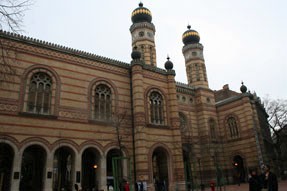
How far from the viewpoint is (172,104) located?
77.4 feet

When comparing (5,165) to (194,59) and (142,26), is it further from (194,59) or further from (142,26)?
(194,59)

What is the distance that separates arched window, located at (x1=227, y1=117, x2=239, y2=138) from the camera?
31.6m

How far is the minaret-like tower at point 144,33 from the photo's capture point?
3299 centimetres

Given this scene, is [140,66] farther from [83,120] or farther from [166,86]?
[83,120]

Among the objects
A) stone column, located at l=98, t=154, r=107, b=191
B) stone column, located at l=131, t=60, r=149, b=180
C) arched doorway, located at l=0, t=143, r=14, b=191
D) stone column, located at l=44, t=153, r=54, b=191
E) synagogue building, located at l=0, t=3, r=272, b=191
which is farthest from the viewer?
stone column, located at l=131, t=60, r=149, b=180

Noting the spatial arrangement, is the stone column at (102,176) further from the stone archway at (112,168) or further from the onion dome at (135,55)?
the onion dome at (135,55)

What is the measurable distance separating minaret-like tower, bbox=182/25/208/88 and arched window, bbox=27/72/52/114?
841 inches

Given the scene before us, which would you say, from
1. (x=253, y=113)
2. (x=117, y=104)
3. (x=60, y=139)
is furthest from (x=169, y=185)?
(x=253, y=113)

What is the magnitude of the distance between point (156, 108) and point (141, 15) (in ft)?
53.3

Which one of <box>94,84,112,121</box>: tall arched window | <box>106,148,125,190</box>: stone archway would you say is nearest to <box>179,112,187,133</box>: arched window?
<box>106,148,125,190</box>: stone archway

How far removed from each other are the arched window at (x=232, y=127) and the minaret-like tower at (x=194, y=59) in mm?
5562

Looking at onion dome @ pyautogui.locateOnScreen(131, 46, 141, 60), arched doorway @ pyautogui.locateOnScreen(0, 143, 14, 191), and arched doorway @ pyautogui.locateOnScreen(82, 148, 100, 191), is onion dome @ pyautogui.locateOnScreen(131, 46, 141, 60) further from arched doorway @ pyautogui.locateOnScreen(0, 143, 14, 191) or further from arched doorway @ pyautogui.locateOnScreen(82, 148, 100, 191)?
arched doorway @ pyautogui.locateOnScreen(0, 143, 14, 191)

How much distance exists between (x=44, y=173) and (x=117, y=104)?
24.6ft

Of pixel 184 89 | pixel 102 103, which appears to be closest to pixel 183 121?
pixel 184 89
